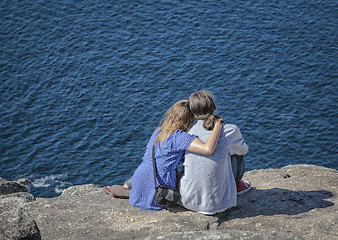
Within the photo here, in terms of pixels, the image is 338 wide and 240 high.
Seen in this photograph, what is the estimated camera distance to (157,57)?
136 feet

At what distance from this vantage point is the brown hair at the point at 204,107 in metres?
10.2

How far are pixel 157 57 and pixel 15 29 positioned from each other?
14.4m

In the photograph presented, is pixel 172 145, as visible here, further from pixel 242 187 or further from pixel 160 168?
pixel 242 187

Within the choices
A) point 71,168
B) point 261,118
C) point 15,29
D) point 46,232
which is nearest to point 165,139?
point 46,232

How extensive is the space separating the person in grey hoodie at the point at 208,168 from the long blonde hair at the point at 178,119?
162 millimetres

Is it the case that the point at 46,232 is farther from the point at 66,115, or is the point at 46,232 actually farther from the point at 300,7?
the point at 300,7

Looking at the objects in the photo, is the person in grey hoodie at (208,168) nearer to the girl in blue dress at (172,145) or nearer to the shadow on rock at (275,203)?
the girl in blue dress at (172,145)

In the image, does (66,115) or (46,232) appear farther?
(66,115)

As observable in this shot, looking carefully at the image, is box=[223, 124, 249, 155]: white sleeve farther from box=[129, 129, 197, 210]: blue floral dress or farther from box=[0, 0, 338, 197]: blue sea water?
box=[0, 0, 338, 197]: blue sea water

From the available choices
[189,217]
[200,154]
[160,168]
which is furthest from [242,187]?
[160,168]

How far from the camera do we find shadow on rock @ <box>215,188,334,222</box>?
11.3 m

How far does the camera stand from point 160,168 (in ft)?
35.2

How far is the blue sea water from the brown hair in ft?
67.3

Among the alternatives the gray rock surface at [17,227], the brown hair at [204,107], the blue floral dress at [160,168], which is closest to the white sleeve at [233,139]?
the brown hair at [204,107]
